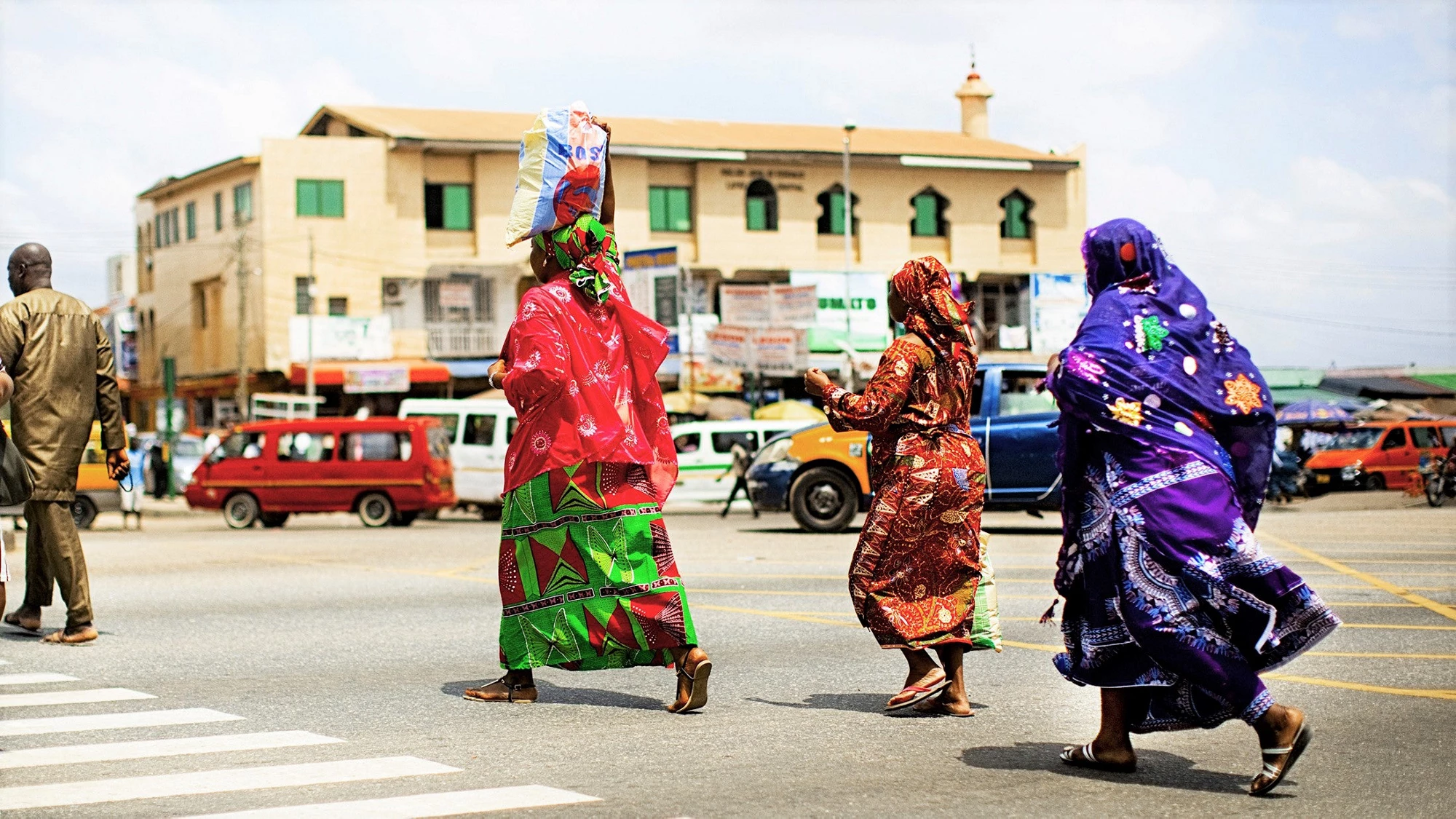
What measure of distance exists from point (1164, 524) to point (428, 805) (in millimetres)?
2370

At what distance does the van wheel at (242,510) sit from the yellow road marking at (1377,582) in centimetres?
1698

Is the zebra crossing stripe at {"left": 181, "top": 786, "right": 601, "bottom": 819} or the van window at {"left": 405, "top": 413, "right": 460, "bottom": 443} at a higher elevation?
the van window at {"left": 405, "top": 413, "right": 460, "bottom": 443}

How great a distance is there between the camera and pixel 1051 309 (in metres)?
53.6

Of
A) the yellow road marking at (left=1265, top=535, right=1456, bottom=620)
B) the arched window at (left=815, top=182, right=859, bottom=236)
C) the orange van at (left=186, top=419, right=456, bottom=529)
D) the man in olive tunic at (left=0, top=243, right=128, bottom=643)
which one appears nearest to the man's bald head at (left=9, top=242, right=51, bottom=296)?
the man in olive tunic at (left=0, top=243, right=128, bottom=643)

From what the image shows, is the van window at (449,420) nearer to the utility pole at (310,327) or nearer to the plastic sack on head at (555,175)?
the utility pole at (310,327)

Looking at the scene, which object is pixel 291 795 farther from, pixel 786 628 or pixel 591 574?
pixel 786 628

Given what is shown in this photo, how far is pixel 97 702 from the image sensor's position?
6.86 m

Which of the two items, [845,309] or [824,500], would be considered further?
[845,309]

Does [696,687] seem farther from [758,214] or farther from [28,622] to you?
[758,214]

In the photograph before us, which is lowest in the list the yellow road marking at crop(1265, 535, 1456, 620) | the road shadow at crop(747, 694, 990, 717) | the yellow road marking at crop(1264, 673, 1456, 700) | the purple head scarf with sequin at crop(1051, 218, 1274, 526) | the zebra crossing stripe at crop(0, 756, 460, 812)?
the yellow road marking at crop(1265, 535, 1456, 620)

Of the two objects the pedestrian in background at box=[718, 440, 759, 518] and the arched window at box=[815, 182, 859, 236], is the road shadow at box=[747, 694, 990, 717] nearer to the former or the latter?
the pedestrian in background at box=[718, 440, 759, 518]

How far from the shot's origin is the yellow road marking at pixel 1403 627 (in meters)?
9.14

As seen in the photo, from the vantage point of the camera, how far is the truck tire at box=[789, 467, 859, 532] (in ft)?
65.6

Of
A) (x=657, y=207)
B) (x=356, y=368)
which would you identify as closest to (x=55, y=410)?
(x=356, y=368)
